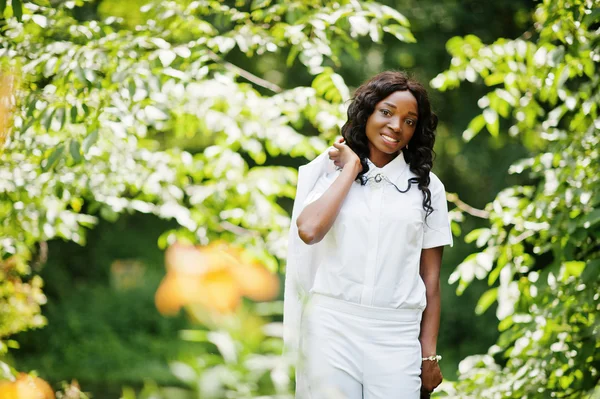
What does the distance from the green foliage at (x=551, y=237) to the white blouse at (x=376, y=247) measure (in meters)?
0.68

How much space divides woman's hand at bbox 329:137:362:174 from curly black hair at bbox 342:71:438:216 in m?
0.06

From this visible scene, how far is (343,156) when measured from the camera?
247 cm

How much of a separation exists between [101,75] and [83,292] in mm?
8232

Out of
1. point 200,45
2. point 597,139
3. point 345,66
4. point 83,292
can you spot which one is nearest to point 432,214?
point 597,139

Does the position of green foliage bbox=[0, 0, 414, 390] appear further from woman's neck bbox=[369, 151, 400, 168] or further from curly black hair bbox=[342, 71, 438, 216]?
woman's neck bbox=[369, 151, 400, 168]

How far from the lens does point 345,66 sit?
9.38m

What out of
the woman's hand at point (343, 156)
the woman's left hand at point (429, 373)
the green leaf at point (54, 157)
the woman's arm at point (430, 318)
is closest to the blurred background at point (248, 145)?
the green leaf at point (54, 157)

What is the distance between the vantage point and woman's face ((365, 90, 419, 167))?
2.46 meters

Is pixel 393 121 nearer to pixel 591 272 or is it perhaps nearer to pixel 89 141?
pixel 591 272

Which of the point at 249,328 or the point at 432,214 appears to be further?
the point at 432,214

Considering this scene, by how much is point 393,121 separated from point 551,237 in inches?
53.7

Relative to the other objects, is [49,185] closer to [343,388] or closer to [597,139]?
[343,388]

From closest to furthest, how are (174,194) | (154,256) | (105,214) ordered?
(105,214) → (174,194) → (154,256)

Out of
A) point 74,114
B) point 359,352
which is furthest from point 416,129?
point 74,114
